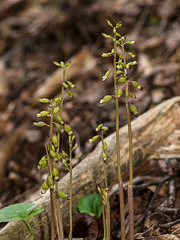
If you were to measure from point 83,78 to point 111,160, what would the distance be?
2.82 meters

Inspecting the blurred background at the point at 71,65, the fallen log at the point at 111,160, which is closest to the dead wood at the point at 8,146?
the blurred background at the point at 71,65

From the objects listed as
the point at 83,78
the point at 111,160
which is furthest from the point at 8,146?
the point at 111,160

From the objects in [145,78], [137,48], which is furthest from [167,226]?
[137,48]

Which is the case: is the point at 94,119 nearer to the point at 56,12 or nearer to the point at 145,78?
the point at 145,78

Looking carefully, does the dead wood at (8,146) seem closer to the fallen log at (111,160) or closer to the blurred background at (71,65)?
the blurred background at (71,65)

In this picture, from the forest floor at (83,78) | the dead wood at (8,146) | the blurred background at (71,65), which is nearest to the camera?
the forest floor at (83,78)

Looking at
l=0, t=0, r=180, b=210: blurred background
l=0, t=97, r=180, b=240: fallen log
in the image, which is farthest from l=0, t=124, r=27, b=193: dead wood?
l=0, t=97, r=180, b=240: fallen log

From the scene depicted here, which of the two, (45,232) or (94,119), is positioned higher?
(94,119)

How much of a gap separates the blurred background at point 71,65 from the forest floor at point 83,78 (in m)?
0.01

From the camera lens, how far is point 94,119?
346 cm

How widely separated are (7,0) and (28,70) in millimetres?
2807

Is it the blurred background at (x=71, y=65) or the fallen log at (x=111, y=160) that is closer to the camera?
the fallen log at (x=111, y=160)

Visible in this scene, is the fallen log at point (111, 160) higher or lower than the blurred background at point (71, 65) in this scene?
lower

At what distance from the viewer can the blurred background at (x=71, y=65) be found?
3373 millimetres
